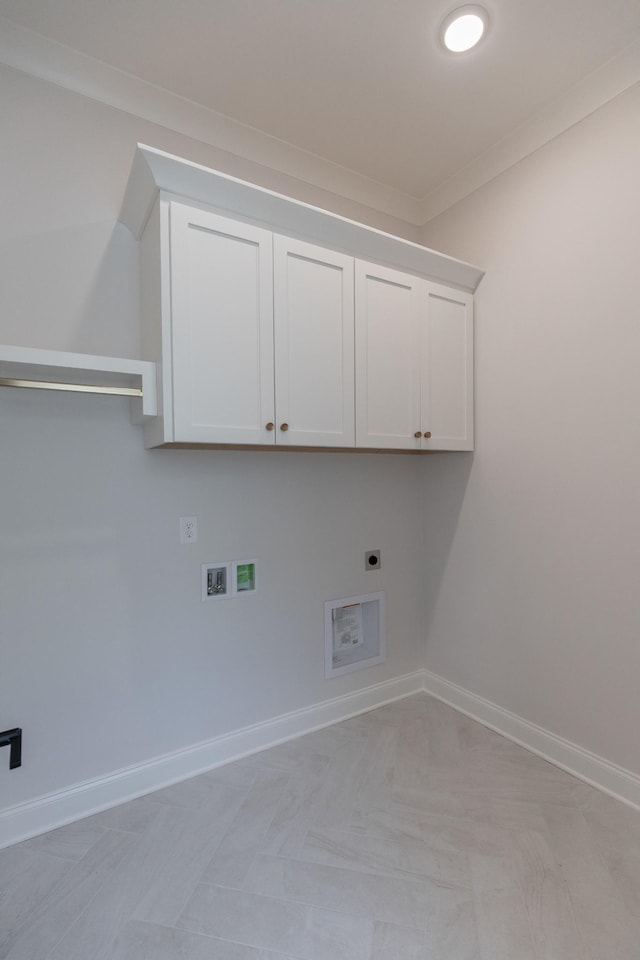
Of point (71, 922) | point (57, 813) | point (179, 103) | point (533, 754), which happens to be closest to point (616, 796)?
point (533, 754)

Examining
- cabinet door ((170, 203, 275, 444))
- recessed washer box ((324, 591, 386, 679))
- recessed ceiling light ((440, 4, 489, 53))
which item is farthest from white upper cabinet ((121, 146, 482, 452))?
recessed washer box ((324, 591, 386, 679))

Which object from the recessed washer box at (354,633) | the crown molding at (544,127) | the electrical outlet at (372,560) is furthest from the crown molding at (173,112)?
the recessed washer box at (354,633)

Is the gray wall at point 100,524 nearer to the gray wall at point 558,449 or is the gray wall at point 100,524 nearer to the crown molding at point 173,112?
the crown molding at point 173,112

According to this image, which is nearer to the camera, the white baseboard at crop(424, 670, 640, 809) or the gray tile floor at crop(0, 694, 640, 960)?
the gray tile floor at crop(0, 694, 640, 960)

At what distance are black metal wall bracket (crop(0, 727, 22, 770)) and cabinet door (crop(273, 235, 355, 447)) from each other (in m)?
Result: 1.38

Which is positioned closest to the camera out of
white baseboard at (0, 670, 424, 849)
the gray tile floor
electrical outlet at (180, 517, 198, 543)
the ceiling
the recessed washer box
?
the gray tile floor

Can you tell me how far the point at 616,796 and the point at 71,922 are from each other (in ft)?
6.46

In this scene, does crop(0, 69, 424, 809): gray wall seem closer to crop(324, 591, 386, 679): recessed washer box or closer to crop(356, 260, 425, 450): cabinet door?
crop(324, 591, 386, 679): recessed washer box

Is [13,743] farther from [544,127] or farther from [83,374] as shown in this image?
[544,127]

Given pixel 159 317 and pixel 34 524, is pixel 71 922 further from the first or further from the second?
pixel 159 317

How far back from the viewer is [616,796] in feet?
5.97

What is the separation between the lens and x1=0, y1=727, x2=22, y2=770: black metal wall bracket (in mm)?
1576

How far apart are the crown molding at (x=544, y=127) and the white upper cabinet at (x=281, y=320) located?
1.64 ft

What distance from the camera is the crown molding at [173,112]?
1.63m
